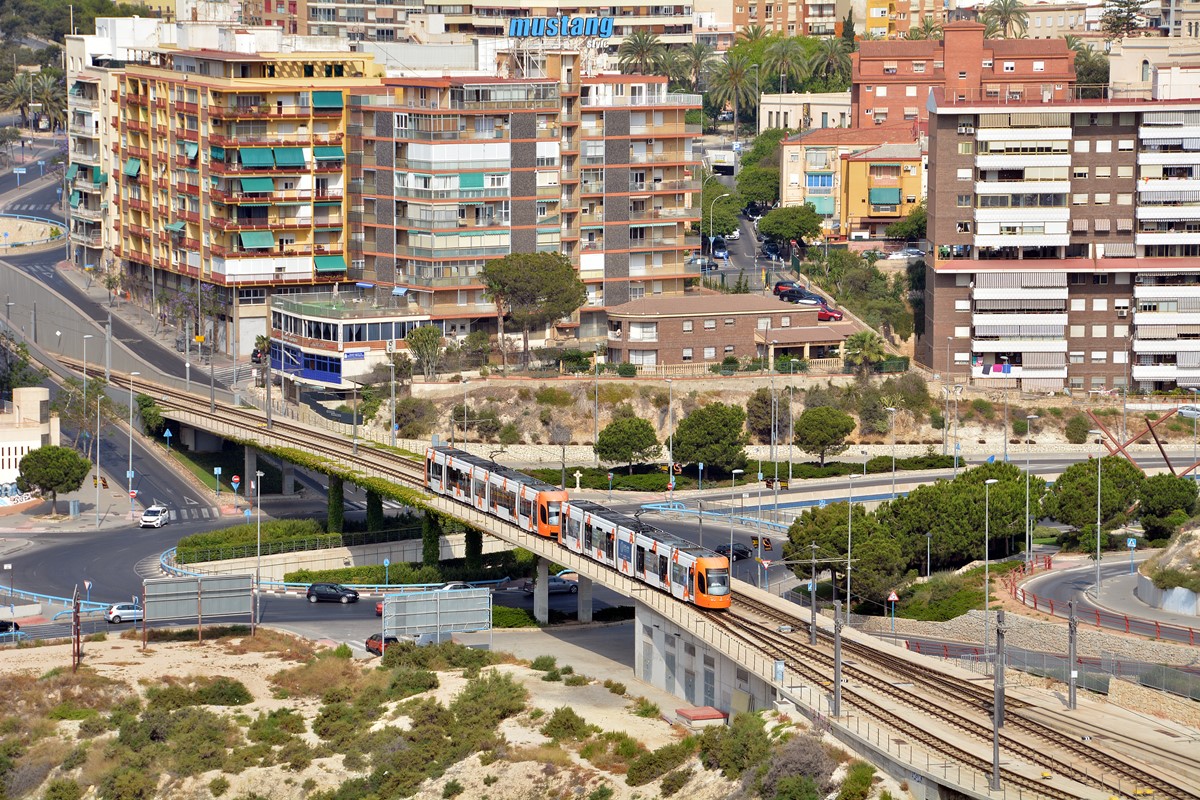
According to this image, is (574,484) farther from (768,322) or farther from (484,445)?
(768,322)

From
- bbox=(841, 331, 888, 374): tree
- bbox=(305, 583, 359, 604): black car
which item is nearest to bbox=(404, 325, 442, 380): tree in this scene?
bbox=(841, 331, 888, 374): tree

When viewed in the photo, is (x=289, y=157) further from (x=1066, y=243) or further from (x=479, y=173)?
(x=1066, y=243)

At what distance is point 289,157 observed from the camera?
199 metres

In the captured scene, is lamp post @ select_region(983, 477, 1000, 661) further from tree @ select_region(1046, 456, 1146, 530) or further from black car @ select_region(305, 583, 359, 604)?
black car @ select_region(305, 583, 359, 604)

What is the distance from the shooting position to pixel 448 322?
19212 cm

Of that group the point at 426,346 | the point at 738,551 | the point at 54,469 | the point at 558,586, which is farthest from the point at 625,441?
the point at 54,469

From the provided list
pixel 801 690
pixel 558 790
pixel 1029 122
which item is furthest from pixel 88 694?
pixel 1029 122

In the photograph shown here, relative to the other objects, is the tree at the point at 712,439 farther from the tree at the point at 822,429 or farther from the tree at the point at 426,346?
the tree at the point at 426,346

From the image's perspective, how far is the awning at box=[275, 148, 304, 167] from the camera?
19888 centimetres

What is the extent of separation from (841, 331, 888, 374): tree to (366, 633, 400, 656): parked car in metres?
69.6

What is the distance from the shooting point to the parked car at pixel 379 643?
426 ft

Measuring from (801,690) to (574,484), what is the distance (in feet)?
226

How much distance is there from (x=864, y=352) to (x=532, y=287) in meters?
27.9

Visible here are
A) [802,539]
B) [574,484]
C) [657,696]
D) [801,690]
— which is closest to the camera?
[801,690]
